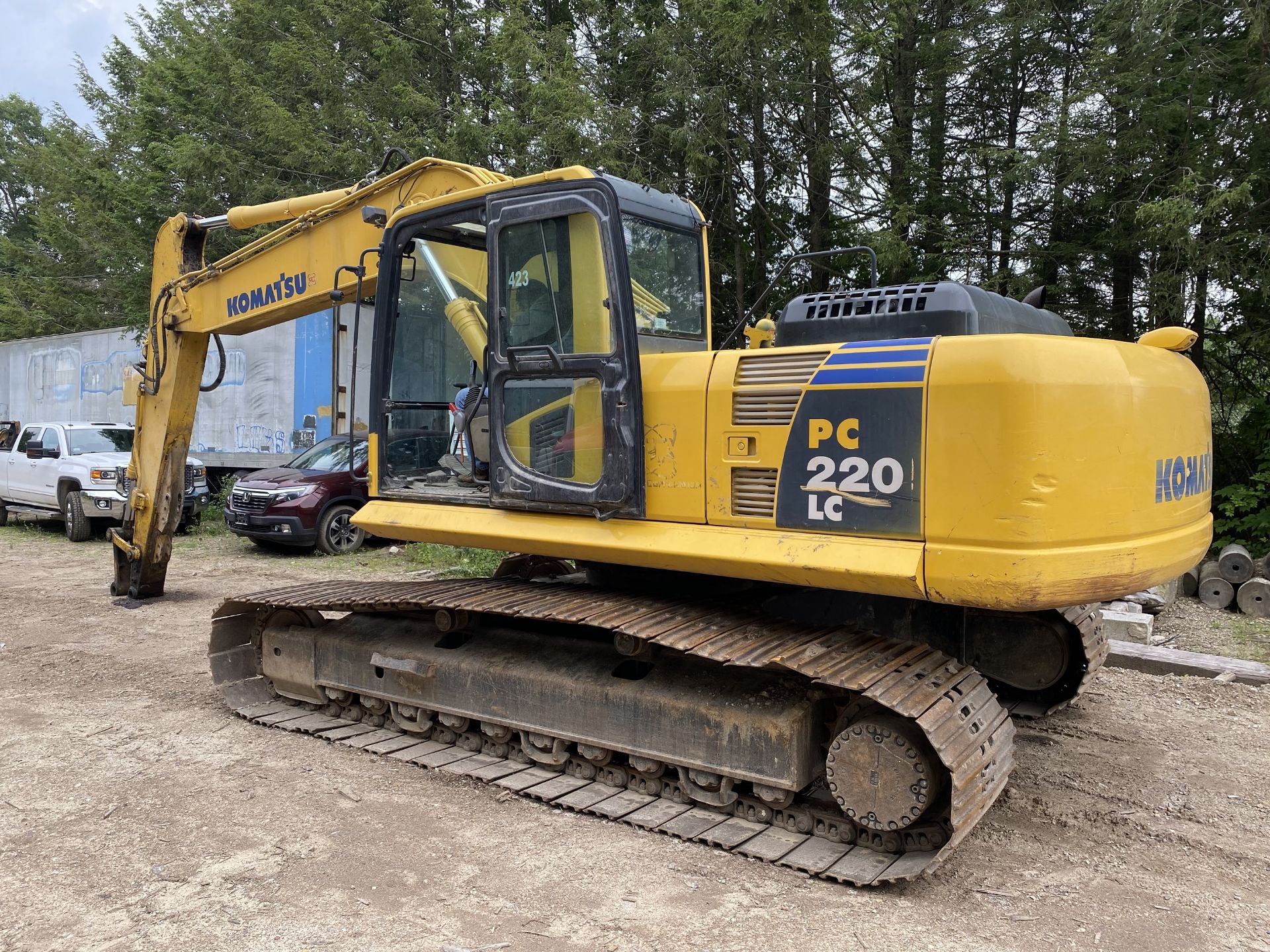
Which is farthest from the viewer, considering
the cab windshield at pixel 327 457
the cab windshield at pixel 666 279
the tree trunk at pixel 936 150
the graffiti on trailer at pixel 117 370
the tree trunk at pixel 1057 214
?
the graffiti on trailer at pixel 117 370

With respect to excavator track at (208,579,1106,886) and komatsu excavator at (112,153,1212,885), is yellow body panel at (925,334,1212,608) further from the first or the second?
excavator track at (208,579,1106,886)

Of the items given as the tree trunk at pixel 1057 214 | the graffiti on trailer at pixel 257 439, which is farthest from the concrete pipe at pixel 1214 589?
the graffiti on trailer at pixel 257 439

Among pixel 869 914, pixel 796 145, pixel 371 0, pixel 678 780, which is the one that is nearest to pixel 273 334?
pixel 371 0

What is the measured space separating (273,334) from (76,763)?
35.9 feet

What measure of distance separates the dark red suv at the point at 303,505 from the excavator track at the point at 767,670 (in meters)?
7.04

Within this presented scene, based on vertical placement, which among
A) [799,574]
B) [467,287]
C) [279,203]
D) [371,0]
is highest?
[371,0]

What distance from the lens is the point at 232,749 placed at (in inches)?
199

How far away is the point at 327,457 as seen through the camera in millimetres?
13078

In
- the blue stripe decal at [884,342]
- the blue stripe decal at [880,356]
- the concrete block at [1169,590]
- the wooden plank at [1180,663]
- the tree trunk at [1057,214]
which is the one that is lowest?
the wooden plank at [1180,663]

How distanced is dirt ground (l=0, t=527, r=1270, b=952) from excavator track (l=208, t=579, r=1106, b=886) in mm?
98

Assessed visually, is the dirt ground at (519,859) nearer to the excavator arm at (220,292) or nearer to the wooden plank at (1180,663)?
the wooden plank at (1180,663)

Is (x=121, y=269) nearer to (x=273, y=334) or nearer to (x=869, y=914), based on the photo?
(x=273, y=334)

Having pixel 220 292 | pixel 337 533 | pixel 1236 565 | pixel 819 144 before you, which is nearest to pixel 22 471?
pixel 337 533

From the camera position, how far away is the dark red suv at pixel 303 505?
1202cm
